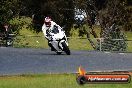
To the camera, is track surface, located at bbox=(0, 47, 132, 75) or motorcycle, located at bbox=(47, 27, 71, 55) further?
motorcycle, located at bbox=(47, 27, 71, 55)

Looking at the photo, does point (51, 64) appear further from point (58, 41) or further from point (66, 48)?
point (58, 41)

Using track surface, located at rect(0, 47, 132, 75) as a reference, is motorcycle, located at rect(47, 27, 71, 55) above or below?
above

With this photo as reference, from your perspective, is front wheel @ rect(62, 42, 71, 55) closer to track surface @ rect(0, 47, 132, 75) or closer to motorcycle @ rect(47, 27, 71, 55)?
motorcycle @ rect(47, 27, 71, 55)

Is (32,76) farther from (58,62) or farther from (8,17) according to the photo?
(8,17)

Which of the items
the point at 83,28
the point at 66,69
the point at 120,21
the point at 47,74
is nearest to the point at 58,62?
the point at 66,69

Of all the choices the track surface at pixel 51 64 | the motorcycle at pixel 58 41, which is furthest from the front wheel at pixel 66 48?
the track surface at pixel 51 64

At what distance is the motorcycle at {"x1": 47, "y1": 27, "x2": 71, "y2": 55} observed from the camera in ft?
83.2

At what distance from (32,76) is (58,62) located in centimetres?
475

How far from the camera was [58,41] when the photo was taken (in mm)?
25719

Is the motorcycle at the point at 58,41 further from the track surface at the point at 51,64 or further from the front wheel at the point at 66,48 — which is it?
the track surface at the point at 51,64

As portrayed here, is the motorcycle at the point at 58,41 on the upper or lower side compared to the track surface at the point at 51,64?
upper

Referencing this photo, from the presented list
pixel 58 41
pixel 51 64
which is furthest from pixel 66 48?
pixel 51 64

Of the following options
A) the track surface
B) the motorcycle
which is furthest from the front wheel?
the track surface

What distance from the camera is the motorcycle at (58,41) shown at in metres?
25.4
